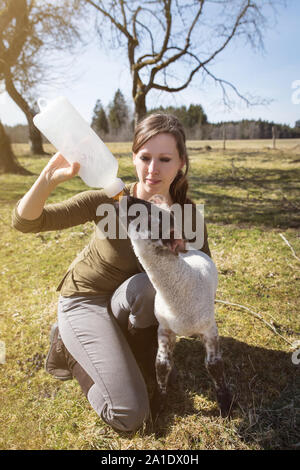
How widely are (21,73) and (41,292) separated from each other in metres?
9.48

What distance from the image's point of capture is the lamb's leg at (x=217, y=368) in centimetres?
212

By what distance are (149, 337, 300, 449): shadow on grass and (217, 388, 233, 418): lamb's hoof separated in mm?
61

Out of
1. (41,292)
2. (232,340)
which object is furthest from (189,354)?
(41,292)

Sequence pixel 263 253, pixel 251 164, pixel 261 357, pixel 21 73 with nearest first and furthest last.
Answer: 1. pixel 261 357
2. pixel 263 253
3. pixel 21 73
4. pixel 251 164

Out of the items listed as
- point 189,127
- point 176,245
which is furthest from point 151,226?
point 189,127

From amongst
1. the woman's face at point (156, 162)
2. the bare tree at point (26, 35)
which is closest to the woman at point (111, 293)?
the woman's face at point (156, 162)

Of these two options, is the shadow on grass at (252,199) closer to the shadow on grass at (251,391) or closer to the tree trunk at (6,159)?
the shadow on grass at (251,391)

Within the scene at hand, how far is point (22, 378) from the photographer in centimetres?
269

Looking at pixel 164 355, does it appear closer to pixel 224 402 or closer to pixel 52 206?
pixel 224 402

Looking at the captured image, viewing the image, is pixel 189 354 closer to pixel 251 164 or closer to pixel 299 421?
pixel 299 421

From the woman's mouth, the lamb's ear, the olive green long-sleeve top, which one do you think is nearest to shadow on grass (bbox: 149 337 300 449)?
the olive green long-sleeve top

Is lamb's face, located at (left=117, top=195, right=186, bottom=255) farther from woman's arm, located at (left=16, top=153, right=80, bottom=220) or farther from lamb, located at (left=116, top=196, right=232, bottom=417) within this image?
woman's arm, located at (left=16, top=153, right=80, bottom=220)

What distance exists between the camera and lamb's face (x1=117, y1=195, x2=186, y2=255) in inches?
65.5

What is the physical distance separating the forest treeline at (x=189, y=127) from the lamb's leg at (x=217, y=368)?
1.85 metres
